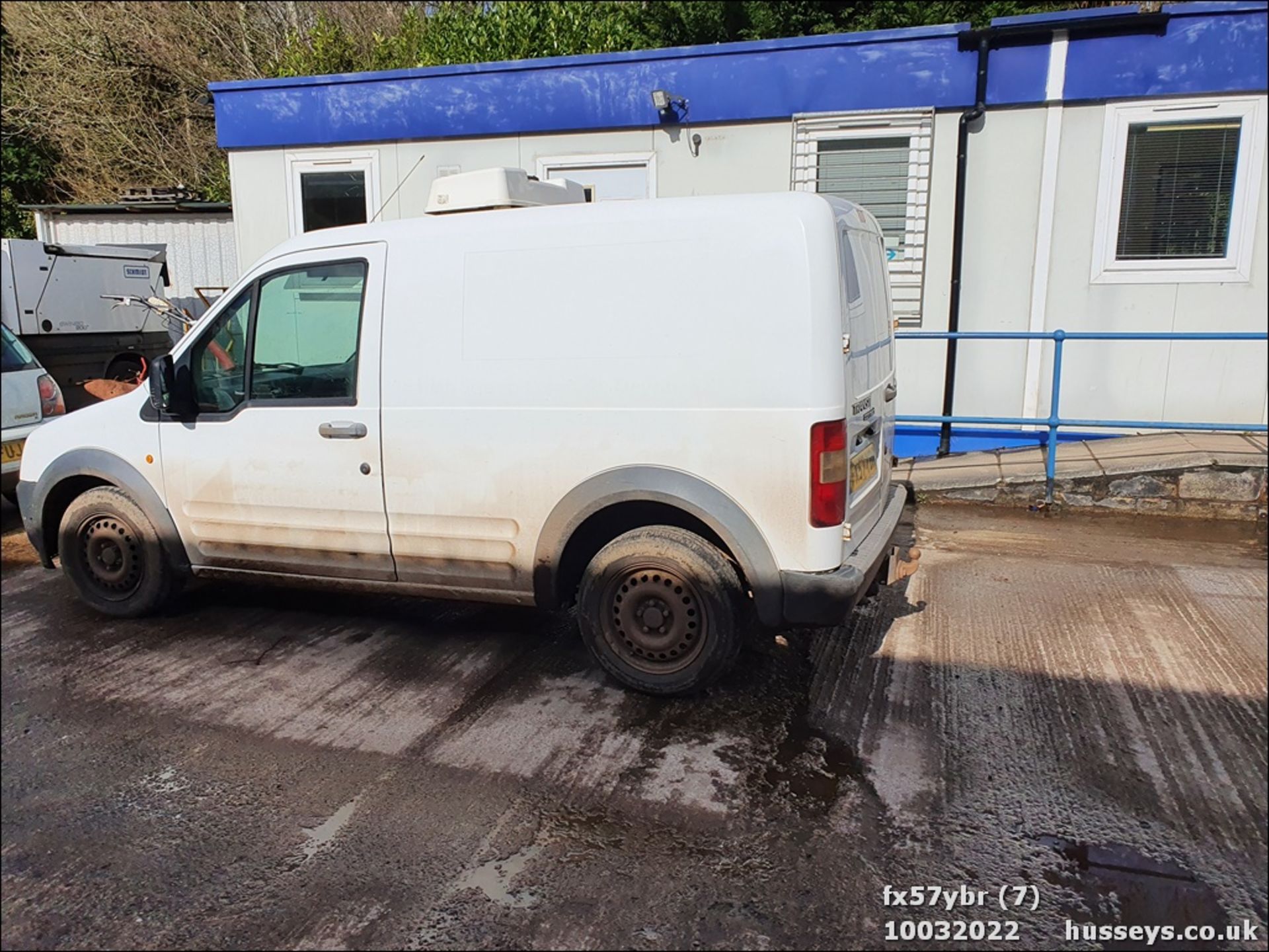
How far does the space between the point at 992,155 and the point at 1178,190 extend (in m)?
1.47

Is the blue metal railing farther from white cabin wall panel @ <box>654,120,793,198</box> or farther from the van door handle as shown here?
the van door handle

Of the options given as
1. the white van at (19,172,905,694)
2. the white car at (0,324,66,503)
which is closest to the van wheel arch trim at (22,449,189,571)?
the white van at (19,172,905,694)

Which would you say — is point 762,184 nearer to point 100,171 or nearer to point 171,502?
point 171,502

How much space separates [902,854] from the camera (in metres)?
3.02

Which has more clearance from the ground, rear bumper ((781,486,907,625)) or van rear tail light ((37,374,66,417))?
van rear tail light ((37,374,66,417))

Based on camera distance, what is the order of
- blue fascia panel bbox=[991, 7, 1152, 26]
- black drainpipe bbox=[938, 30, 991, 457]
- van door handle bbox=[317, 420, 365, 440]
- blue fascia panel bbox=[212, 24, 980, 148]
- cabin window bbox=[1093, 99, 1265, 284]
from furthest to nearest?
blue fascia panel bbox=[212, 24, 980, 148], black drainpipe bbox=[938, 30, 991, 457], cabin window bbox=[1093, 99, 1265, 284], blue fascia panel bbox=[991, 7, 1152, 26], van door handle bbox=[317, 420, 365, 440]

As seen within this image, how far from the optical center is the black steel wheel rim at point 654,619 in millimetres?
4062

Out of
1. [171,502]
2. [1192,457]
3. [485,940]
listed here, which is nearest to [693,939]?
[485,940]

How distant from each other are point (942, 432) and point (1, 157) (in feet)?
59.3

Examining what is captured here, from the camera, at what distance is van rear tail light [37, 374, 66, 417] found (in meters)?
7.41

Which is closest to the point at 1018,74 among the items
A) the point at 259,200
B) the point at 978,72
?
the point at 978,72

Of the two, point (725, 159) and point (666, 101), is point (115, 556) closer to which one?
point (666, 101)

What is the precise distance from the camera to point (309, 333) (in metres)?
4.65

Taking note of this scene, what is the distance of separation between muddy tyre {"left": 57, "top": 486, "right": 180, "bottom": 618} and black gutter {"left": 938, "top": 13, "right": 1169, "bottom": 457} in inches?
246
